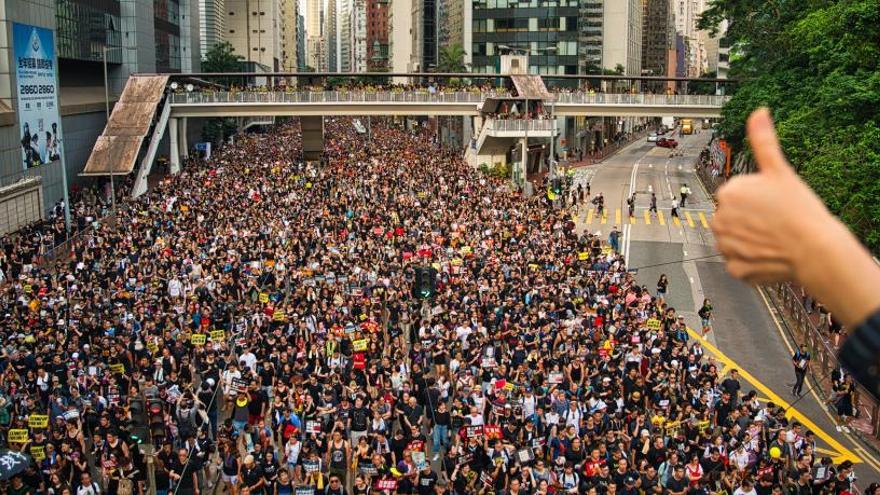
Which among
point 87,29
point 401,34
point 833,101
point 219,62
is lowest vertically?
point 833,101

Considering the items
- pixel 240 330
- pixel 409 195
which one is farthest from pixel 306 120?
pixel 240 330

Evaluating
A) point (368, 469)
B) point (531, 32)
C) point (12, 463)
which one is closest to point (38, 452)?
point (12, 463)

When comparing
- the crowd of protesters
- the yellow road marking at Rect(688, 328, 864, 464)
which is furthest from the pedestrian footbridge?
the yellow road marking at Rect(688, 328, 864, 464)

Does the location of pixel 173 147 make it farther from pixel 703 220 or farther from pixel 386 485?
pixel 386 485

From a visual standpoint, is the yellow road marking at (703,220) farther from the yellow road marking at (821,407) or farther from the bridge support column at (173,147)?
the bridge support column at (173,147)

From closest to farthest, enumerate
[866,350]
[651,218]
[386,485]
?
[866,350], [386,485], [651,218]

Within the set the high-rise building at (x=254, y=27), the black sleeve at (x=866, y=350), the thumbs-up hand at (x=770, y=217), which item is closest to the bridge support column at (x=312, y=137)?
the thumbs-up hand at (x=770, y=217)
